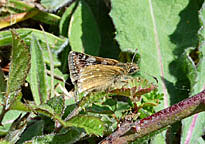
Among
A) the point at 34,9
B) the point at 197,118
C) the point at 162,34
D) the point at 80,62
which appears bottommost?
the point at 197,118

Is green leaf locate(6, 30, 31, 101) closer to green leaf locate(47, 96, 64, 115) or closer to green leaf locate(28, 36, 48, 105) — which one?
green leaf locate(47, 96, 64, 115)

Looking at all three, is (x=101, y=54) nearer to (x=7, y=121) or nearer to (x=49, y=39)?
(x=49, y=39)

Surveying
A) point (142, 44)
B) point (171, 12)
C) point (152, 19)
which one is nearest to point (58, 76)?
point (142, 44)

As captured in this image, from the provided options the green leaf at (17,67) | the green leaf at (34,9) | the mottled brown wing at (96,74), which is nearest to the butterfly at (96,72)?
the mottled brown wing at (96,74)

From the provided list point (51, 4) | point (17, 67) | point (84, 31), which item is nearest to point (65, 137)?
point (17, 67)

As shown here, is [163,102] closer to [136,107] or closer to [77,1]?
[136,107]

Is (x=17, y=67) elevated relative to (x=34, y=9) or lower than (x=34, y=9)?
lower
